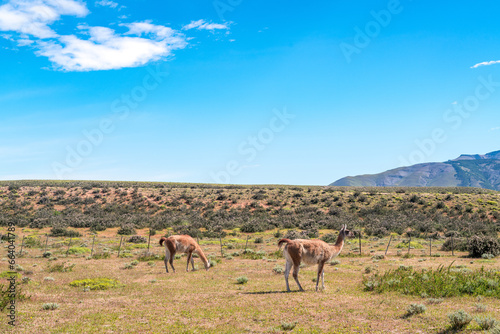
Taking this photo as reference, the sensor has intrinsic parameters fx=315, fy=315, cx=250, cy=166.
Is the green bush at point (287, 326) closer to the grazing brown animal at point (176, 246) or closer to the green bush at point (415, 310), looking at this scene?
the green bush at point (415, 310)

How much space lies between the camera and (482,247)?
24844 millimetres

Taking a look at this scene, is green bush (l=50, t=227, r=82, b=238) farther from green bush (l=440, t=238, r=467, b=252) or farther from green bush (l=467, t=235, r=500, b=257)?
green bush (l=467, t=235, r=500, b=257)

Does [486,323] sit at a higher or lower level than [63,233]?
higher

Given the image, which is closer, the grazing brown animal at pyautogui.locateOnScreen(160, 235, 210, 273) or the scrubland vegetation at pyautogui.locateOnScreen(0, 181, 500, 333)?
the scrubland vegetation at pyautogui.locateOnScreen(0, 181, 500, 333)

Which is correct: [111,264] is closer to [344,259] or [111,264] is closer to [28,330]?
[28,330]

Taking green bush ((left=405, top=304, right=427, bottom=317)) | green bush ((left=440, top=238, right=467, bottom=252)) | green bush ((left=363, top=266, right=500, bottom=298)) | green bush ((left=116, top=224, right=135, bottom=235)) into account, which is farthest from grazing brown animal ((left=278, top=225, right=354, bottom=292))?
green bush ((left=116, top=224, right=135, bottom=235))

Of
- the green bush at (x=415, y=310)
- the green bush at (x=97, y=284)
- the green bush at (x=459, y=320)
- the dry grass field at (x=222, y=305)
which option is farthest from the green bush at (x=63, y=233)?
the green bush at (x=459, y=320)

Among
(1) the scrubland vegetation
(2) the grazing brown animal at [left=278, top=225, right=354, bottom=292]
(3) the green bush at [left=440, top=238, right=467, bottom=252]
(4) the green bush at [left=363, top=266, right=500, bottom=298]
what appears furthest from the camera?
(3) the green bush at [left=440, top=238, right=467, bottom=252]

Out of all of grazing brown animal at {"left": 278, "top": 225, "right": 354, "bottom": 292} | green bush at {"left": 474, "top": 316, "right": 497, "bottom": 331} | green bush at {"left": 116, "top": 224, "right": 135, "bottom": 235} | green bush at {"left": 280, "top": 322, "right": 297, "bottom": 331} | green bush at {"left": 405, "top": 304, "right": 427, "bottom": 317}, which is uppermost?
grazing brown animal at {"left": 278, "top": 225, "right": 354, "bottom": 292}

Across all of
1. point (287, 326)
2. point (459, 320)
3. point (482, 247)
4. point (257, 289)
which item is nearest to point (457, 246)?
point (482, 247)

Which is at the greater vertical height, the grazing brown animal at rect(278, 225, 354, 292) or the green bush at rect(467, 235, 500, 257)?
the grazing brown animal at rect(278, 225, 354, 292)

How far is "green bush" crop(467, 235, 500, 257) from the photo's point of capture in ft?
81.5

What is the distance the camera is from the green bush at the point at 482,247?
24.8m

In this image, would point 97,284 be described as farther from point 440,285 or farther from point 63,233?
point 63,233
